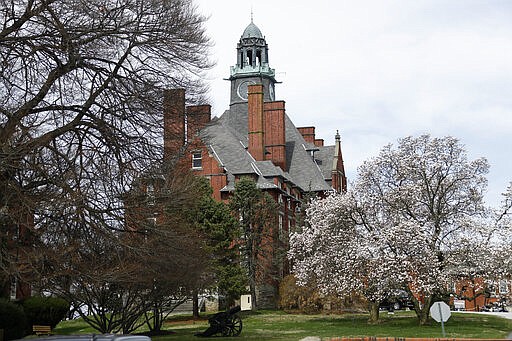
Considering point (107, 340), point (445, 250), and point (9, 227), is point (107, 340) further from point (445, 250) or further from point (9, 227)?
point (445, 250)

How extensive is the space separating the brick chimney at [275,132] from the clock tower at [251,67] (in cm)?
→ 647

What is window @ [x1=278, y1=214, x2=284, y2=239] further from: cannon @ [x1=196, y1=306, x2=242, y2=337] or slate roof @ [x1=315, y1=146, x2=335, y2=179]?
cannon @ [x1=196, y1=306, x2=242, y2=337]

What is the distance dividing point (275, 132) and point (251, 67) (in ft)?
32.8

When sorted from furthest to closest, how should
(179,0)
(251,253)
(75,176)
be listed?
(251,253), (179,0), (75,176)

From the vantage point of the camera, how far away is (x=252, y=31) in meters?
67.4

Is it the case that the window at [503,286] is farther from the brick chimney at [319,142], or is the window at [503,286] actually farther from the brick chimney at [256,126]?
the brick chimney at [319,142]

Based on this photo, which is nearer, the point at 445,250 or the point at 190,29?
the point at 190,29

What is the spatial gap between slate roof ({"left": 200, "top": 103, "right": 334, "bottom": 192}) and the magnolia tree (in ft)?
56.2

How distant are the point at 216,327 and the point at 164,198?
11.3m

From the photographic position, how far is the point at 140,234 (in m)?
Answer: 18.2

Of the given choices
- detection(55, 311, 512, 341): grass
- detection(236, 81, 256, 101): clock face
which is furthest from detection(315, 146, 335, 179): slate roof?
detection(55, 311, 512, 341): grass

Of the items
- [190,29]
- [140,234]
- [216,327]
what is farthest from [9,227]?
[216,327]

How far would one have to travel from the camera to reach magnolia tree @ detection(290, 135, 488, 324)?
102ft

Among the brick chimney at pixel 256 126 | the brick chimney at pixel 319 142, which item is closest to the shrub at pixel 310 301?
the brick chimney at pixel 256 126
